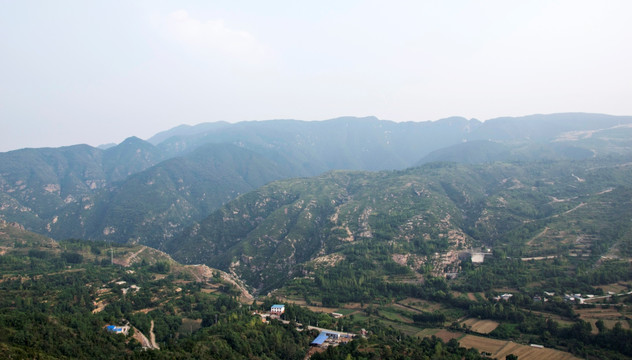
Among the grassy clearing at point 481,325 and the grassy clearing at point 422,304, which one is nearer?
the grassy clearing at point 481,325

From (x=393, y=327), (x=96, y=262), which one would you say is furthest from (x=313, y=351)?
(x=96, y=262)

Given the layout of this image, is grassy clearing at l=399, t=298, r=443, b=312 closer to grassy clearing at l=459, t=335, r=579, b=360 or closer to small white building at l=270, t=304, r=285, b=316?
grassy clearing at l=459, t=335, r=579, b=360

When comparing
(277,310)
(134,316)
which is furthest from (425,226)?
(134,316)

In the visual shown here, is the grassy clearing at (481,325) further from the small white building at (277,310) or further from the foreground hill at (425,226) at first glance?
the small white building at (277,310)

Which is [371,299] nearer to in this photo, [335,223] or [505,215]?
[335,223]

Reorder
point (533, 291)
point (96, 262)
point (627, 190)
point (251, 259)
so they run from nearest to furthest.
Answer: point (533, 291) < point (96, 262) < point (627, 190) < point (251, 259)

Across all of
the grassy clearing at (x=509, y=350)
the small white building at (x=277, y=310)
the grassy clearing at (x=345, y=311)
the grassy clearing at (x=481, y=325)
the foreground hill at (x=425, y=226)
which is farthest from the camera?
the foreground hill at (x=425, y=226)

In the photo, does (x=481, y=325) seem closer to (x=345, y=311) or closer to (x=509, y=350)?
(x=509, y=350)

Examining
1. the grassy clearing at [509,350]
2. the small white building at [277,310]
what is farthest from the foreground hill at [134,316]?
the grassy clearing at [509,350]
